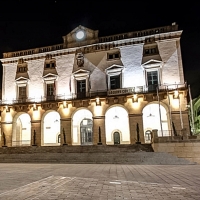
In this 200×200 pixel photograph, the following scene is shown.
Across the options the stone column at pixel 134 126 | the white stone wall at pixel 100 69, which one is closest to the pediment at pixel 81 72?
the white stone wall at pixel 100 69

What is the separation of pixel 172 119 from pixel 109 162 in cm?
1048

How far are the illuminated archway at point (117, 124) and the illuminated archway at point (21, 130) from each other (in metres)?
10.3

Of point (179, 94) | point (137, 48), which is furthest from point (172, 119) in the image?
point (137, 48)

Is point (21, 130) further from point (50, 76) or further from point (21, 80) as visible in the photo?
point (50, 76)

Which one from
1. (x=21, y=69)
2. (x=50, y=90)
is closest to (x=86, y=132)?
(x=50, y=90)

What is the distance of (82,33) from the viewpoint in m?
29.0

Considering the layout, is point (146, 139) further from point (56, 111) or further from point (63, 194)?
point (63, 194)

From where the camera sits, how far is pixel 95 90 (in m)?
27.0

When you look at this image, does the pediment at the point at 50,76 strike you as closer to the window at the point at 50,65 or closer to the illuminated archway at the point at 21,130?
the window at the point at 50,65

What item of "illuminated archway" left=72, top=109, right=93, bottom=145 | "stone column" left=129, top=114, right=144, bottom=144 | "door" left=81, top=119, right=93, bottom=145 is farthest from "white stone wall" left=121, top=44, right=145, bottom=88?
"door" left=81, top=119, right=93, bottom=145

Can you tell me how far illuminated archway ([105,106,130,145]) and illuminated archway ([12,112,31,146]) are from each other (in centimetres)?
1028

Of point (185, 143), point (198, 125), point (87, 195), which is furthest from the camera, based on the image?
point (198, 125)

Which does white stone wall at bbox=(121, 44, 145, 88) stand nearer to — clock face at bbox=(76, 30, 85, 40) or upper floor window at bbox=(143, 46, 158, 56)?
upper floor window at bbox=(143, 46, 158, 56)

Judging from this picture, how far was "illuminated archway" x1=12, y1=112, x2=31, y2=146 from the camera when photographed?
28445mm
